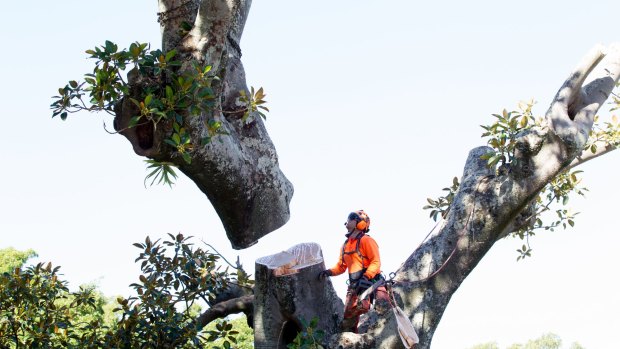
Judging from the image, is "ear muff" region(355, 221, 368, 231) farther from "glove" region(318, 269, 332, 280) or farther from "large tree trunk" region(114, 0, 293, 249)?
"large tree trunk" region(114, 0, 293, 249)

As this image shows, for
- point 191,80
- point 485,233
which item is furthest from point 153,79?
point 485,233

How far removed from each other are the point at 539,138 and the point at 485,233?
959mm

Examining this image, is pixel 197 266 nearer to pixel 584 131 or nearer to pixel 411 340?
pixel 411 340

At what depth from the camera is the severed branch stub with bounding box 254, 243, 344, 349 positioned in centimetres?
736

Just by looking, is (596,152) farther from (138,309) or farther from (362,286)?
(138,309)

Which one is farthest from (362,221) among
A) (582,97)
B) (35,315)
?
(35,315)

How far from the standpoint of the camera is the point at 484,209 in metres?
7.70

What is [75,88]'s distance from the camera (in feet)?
22.3

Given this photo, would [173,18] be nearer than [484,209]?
Yes

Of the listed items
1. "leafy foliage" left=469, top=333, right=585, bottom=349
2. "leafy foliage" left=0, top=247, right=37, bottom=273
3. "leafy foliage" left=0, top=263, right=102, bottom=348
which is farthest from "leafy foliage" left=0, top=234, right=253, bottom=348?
"leafy foliage" left=469, top=333, right=585, bottom=349

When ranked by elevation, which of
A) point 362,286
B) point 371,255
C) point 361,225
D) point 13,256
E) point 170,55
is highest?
point 13,256

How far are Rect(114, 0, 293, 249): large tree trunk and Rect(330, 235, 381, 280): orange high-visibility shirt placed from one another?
650mm

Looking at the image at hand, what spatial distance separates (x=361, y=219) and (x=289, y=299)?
3.49ft

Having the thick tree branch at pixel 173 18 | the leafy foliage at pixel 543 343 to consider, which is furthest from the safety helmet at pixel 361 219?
the leafy foliage at pixel 543 343
